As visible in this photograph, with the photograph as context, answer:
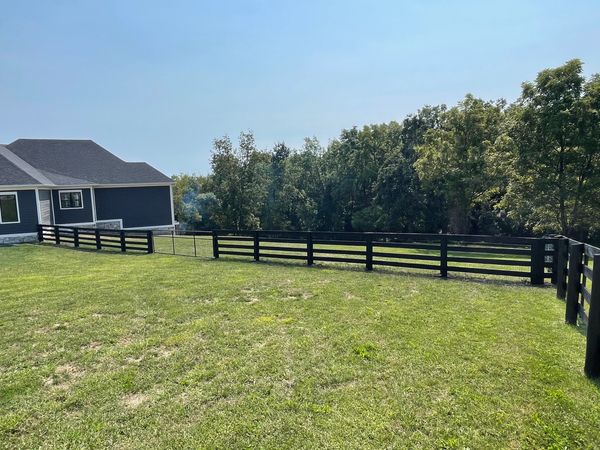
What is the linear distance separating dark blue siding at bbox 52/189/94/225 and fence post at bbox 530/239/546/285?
23982 millimetres

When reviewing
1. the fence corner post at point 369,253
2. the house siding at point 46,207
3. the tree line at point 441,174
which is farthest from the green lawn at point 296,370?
the house siding at point 46,207

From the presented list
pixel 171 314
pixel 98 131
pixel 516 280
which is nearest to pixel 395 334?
pixel 171 314

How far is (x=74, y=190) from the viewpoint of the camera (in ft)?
72.8

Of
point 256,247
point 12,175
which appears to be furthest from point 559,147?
point 12,175

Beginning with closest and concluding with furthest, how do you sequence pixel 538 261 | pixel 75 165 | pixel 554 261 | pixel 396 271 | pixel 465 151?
pixel 554 261 → pixel 538 261 → pixel 396 271 → pixel 75 165 → pixel 465 151

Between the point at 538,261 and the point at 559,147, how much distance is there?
41.3 feet

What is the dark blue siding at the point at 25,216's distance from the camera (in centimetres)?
1872

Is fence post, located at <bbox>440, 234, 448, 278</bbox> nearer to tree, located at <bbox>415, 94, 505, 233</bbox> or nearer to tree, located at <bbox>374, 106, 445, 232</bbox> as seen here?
tree, located at <bbox>415, 94, 505, 233</bbox>

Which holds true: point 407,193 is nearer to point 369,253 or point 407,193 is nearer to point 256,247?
point 256,247

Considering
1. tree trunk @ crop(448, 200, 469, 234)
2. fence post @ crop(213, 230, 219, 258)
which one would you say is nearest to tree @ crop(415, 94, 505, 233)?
tree trunk @ crop(448, 200, 469, 234)

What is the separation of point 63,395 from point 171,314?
2442 mm

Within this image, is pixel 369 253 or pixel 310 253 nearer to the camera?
pixel 369 253

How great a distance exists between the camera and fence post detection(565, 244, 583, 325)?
15.5ft

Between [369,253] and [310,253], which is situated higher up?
[369,253]
